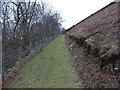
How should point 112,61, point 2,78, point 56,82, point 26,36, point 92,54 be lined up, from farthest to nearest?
point 26,36 → point 92,54 → point 2,78 → point 56,82 → point 112,61

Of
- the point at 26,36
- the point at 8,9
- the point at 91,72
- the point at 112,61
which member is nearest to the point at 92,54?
the point at 91,72

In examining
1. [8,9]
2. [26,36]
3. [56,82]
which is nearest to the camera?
[56,82]

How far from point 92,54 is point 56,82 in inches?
130

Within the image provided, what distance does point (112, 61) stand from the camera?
23.7ft

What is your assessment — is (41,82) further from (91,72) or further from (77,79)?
(91,72)

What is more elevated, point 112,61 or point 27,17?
point 27,17

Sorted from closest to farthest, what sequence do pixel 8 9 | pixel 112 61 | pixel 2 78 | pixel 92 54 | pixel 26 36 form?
pixel 112 61
pixel 2 78
pixel 92 54
pixel 26 36
pixel 8 9

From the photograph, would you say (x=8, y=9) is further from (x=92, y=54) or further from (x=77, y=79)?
(x=77, y=79)

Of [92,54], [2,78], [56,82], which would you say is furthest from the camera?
[92,54]

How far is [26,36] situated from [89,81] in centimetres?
1414

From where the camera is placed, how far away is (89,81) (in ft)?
24.0

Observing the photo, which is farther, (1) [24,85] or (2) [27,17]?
(2) [27,17]

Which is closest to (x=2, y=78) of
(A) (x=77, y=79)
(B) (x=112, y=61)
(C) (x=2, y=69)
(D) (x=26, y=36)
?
(C) (x=2, y=69)

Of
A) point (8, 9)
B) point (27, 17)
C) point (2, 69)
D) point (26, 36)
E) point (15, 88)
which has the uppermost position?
point (8, 9)
